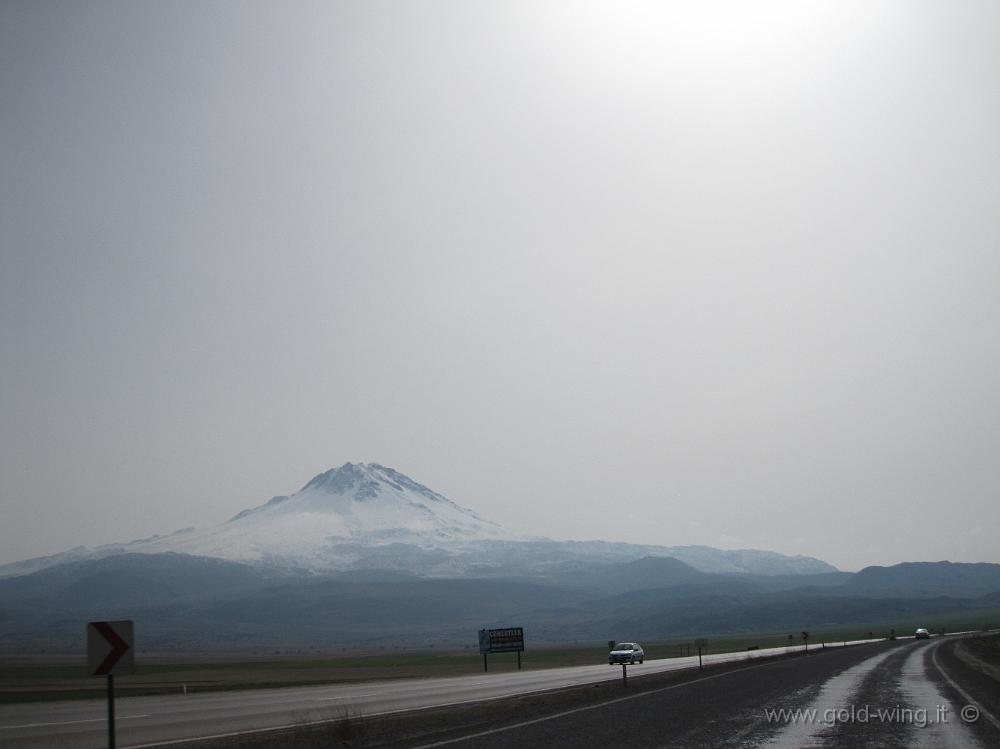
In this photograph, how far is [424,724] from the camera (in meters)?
20.8

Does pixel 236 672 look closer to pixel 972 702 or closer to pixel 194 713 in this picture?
pixel 194 713

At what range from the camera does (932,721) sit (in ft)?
59.9

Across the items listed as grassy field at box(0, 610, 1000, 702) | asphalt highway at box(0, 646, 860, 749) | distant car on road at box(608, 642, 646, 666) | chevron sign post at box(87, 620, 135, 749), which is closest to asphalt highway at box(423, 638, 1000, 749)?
chevron sign post at box(87, 620, 135, 749)

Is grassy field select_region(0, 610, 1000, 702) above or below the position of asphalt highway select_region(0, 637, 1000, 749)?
below

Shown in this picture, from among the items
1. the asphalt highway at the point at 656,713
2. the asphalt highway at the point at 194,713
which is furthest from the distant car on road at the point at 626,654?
the asphalt highway at the point at 194,713

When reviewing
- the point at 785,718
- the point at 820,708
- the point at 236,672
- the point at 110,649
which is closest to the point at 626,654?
the point at 236,672

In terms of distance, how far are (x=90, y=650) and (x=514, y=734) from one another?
8.73 m

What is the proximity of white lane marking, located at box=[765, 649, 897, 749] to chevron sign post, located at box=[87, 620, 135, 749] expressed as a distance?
11.4 meters

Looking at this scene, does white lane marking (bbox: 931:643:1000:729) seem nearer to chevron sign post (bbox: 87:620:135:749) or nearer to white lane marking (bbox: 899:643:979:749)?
white lane marking (bbox: 899:643:979:749)

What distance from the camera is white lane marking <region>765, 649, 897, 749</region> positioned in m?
15.8

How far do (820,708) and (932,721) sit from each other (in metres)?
3.58

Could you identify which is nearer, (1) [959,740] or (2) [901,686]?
(1) [959,740]

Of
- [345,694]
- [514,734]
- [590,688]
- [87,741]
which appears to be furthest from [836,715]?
[345,694]

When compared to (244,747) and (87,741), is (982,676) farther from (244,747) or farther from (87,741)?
(87,741)
